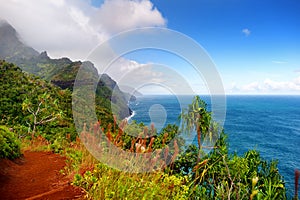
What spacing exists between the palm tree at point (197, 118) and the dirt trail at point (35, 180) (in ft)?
8.35

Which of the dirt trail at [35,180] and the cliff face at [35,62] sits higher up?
the cliff face at [35,62]

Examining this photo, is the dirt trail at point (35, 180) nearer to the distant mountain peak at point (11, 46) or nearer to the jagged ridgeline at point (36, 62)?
the jagged ridgeline at point (36, 62)

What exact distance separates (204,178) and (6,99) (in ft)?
88.9

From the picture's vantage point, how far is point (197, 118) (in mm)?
5023

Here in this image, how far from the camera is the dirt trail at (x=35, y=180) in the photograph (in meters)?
3.54

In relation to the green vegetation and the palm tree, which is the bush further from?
the palm tree

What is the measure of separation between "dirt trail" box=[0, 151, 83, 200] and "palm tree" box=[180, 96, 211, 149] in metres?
2.54

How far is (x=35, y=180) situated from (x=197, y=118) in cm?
334

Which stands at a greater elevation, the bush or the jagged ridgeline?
the jagged ridgeline

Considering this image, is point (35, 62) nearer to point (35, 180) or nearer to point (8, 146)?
point (8, 146)

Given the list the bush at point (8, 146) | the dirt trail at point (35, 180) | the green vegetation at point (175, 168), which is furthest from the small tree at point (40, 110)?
the dirt trail at point (35, 180)

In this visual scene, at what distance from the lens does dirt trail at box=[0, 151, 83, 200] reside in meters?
3.54

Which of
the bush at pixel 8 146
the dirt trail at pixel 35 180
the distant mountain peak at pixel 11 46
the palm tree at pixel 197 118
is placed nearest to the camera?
the dirt trail at pixel 35 180

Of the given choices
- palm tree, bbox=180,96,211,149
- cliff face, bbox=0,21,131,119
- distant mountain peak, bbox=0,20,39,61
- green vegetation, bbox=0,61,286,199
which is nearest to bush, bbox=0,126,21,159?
green vegetation, bbox=0,61,286,199
